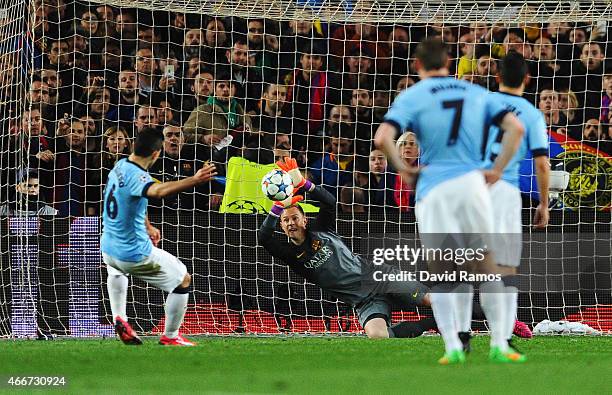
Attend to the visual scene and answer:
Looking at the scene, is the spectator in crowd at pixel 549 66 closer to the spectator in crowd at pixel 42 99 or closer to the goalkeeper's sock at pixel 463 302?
the spectator in crowd at pixel 42 99

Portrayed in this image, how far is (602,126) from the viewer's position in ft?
46.9

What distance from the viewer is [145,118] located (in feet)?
45.3

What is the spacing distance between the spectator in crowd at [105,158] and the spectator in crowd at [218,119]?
29.2 inches

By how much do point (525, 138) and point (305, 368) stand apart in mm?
2549

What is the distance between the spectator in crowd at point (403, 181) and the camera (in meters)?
13.8

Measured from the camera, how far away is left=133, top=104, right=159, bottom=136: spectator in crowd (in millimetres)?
13777

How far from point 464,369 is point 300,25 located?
28.9 feet

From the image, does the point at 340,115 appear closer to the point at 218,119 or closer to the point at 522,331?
the point at 218,119

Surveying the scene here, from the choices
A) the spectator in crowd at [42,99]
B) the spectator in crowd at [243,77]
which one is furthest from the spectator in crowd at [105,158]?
the spectator in crowd at [243,77]

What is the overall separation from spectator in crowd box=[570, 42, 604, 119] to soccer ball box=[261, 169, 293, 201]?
4.35m

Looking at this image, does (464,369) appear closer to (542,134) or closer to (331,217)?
(542,134)

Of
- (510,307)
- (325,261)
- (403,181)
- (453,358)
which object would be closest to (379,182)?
(403,181)

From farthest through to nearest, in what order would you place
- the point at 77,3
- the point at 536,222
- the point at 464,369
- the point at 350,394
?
the point at 77,3 → the point at 536,222 → the point at 464,369 → the point at 350,394

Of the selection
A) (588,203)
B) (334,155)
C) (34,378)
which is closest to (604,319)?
(588,203)
